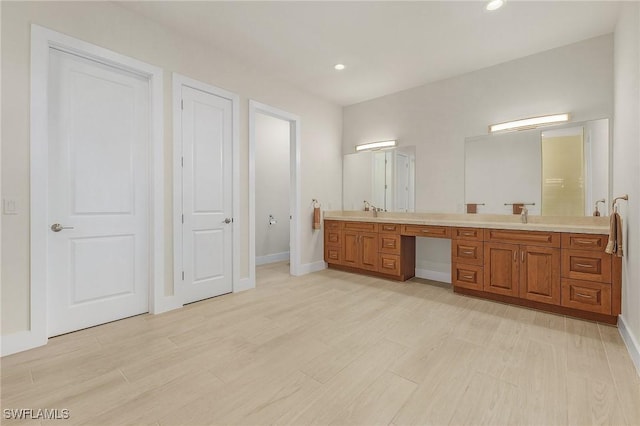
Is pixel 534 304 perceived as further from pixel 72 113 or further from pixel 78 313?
pixel 72 113

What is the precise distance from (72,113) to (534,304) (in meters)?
4.79

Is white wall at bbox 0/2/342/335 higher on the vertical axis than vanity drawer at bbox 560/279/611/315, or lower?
higher

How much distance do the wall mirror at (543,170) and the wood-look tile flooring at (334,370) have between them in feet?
4.21

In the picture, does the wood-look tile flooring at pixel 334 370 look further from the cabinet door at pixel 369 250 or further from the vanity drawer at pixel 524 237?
the cabinet door at pixel 369 250

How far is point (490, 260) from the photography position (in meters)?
3.28

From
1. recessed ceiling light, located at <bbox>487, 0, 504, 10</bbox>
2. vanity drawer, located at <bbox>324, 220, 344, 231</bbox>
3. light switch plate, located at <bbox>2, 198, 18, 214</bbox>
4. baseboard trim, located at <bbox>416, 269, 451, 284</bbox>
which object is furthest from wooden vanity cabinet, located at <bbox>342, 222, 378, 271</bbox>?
light switch plate, located at <bbox>2, 198, 18, 214</bbox>

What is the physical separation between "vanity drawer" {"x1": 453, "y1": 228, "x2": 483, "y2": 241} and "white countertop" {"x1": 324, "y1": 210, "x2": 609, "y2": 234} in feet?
0.16

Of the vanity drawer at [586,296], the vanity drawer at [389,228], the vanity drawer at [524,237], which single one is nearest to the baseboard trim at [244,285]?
the vanity drawer at [389,228]

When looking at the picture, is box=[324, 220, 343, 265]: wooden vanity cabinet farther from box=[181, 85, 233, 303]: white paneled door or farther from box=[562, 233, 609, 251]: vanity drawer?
box=[562, 233, 609, 251]: vanity drawer

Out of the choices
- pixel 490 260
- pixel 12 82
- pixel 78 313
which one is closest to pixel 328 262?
pixel 490 260

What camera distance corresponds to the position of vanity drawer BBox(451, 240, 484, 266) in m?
3.36

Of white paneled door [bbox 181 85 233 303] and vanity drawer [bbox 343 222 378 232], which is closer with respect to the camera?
white paneled door [bbox 181 85 233 303]

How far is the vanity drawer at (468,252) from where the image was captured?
336 cm

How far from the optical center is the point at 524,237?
120 inches
